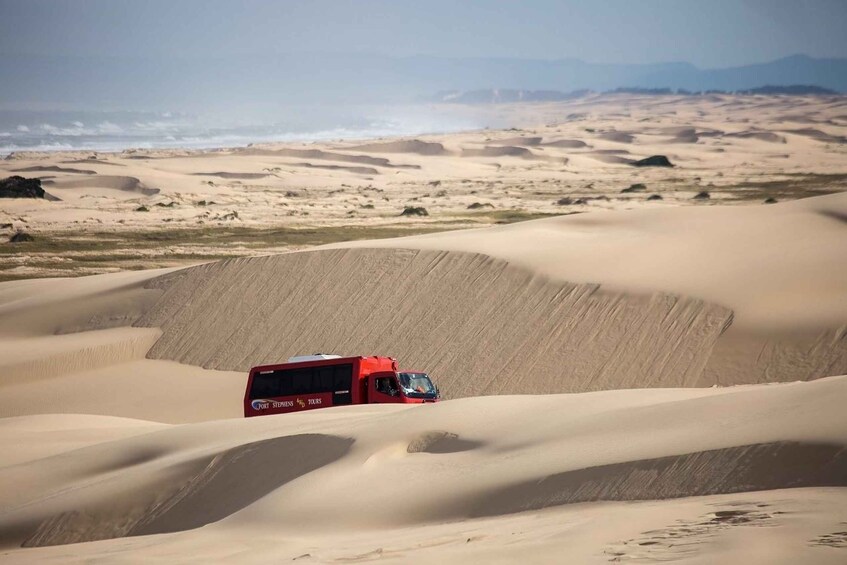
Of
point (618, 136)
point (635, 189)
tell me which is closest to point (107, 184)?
point (635, 189)

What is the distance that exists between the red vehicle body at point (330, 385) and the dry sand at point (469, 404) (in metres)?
1.68

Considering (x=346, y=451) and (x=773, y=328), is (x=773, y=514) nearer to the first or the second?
(x=346, y=451)

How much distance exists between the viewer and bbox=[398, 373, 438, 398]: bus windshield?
21.4 meters

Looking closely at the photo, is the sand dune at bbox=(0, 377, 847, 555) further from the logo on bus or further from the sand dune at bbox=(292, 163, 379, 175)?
the sand dune at bbox=(292, 163, 379, 175)

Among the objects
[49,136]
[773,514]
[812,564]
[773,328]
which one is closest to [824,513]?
[773,514]

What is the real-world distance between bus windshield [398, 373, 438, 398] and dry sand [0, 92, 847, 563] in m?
2.62

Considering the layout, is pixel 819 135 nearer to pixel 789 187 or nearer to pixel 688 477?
pixel 789 187

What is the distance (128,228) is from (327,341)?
28897mm

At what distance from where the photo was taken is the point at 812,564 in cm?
764

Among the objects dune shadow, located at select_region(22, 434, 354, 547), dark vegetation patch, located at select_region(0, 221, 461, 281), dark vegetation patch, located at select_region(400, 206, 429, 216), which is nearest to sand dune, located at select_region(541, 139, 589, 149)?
dark vegetation patch, located at select_region(400, 206, 429, 216)

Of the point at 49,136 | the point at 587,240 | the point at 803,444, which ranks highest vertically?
the point at 803,444

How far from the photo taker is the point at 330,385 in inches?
858

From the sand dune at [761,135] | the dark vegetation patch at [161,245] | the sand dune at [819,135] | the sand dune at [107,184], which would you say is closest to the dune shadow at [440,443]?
the dark vegetation patch at [161,245]

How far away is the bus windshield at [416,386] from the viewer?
21.4 meters
